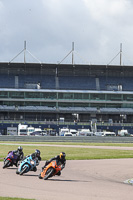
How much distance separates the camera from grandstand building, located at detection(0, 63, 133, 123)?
111 meters

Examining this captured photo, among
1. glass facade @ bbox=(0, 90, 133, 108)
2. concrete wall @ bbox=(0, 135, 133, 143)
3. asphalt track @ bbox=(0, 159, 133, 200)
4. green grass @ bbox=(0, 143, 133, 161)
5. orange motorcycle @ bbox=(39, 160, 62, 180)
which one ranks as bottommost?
asphalt track @ bbox=(0, 159, 133, 200)

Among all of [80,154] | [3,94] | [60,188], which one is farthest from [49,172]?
[3,94]

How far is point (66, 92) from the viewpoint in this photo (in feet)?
370

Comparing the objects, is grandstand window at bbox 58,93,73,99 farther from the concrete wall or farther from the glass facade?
the concrete wall

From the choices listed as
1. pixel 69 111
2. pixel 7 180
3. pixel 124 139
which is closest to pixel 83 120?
pixel 69 111

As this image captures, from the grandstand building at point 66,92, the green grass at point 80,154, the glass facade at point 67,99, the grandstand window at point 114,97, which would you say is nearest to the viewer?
the green grass at point 80,154

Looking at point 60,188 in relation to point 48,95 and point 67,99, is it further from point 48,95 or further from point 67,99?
point 67,99

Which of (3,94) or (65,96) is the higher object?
(3,94)

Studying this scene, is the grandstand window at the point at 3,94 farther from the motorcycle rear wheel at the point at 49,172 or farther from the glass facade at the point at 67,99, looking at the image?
the motorcycle rear wheel at the point at 49,172

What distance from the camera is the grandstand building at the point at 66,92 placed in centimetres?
11069

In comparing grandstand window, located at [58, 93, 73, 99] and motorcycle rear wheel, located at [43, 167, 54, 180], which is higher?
grandstand window, located at [58, 93, 73, 99]

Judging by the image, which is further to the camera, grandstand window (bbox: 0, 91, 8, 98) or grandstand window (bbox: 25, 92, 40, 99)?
grandstand window (bbox: 25, 92, 40, 99)

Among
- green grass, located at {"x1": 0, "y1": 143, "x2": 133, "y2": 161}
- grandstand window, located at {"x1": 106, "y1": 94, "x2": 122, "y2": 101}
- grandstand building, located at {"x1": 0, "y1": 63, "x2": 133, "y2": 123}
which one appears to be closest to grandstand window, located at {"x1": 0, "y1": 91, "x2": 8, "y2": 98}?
grandstand building, located at {"x1": 0, "y1": 63, "x2": 133, "y2": 123}

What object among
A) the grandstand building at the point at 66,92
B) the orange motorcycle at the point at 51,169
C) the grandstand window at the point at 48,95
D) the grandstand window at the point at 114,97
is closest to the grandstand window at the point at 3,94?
the grandstand building at the point at 66,92
